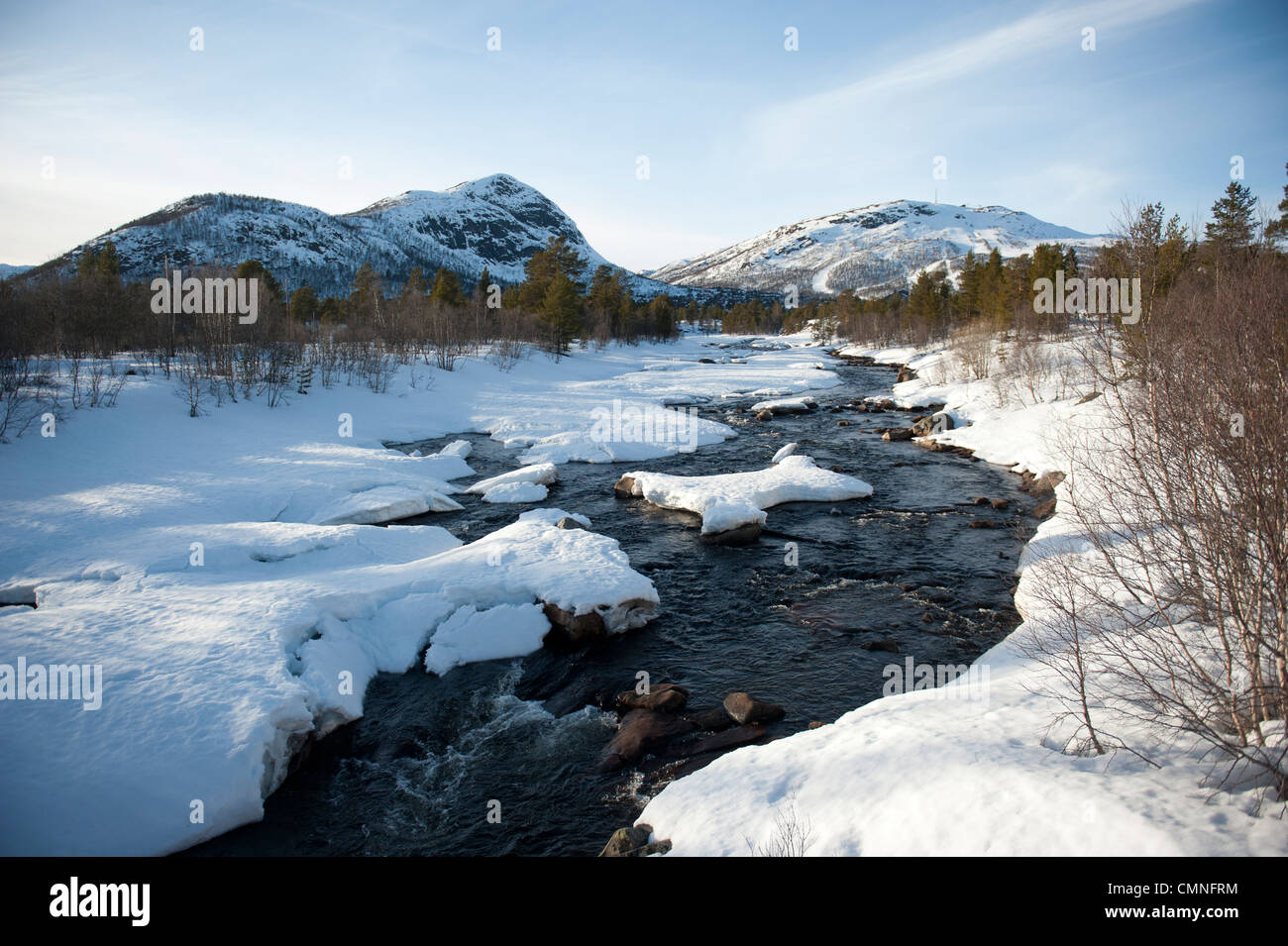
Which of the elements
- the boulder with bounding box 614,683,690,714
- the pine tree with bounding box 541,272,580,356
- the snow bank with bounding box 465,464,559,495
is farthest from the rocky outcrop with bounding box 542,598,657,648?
the pine tree with bounding box 541,272,580,356

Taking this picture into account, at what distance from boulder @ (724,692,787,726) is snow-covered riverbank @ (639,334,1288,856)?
1.15 m

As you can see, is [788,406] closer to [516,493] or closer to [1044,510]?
[1044,510]

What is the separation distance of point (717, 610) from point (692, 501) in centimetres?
646

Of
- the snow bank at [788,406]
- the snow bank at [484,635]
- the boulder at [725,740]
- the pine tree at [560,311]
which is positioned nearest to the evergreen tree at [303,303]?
the pine tree at [560,311]

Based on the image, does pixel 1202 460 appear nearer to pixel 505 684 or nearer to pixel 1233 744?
pixel 1233 744

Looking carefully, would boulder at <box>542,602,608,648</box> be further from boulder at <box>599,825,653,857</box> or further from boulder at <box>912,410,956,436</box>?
boulder at <box>912,410,956,436</box>

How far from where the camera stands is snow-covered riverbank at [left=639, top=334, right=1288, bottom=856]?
16.2 feet

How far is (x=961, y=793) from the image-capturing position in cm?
602

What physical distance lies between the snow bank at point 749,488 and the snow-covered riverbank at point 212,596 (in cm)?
435

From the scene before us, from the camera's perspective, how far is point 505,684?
10.8 m

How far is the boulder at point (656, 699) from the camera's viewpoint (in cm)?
995

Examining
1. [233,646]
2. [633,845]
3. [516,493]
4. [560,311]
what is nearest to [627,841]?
[633,845]

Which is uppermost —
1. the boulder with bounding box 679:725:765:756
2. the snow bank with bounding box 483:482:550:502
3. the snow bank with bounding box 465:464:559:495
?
the snow bank with bounding box 465:464:559:495

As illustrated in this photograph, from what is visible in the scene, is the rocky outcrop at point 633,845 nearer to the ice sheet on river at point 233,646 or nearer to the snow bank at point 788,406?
the ice sheet on river at point 233,646
